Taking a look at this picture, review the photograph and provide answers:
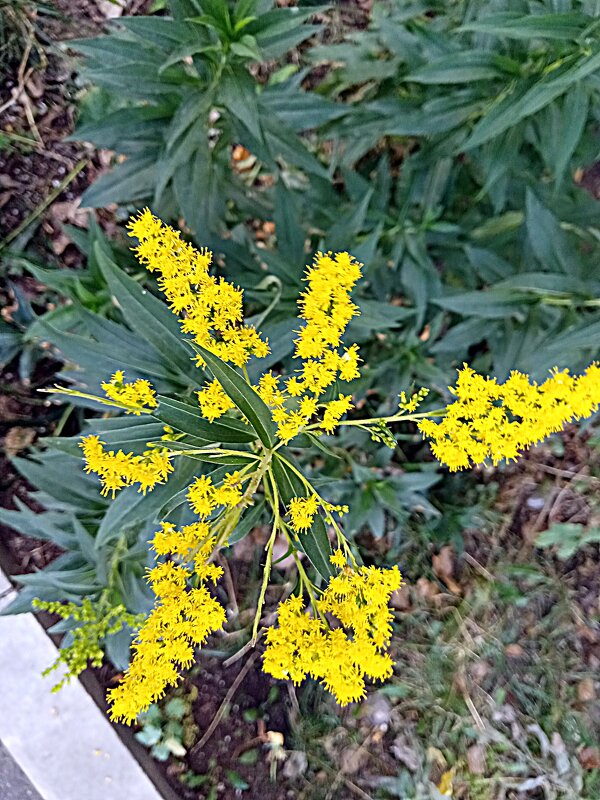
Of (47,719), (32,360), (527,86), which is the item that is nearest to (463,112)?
(527,86)

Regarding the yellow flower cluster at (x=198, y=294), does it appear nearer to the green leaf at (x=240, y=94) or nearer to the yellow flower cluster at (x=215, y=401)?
the yellow flower cluster at (x=215, y=401)

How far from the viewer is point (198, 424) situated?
136 cm

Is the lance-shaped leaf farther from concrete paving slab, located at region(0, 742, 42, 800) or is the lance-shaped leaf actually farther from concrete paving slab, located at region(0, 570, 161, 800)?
concrete paving slab, located at region(0, 742, 42, 800)

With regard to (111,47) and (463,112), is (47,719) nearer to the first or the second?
(111,47)

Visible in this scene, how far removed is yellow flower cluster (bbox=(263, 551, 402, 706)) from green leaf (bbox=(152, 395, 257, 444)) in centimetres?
34

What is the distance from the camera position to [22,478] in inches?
111

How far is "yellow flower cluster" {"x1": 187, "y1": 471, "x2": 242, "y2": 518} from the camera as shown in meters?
1.31

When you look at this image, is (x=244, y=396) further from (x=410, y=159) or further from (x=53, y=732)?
(x=53, y=732)

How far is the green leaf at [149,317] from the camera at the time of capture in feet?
5.42

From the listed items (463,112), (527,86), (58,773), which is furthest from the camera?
(58,773)

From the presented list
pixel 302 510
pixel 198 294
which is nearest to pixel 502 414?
pixel 302 510

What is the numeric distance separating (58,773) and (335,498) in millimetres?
1593

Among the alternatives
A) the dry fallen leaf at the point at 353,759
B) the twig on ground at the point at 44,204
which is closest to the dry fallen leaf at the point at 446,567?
the dry fallen leaf at the point at 353,759

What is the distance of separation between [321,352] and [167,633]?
0.67 meters
